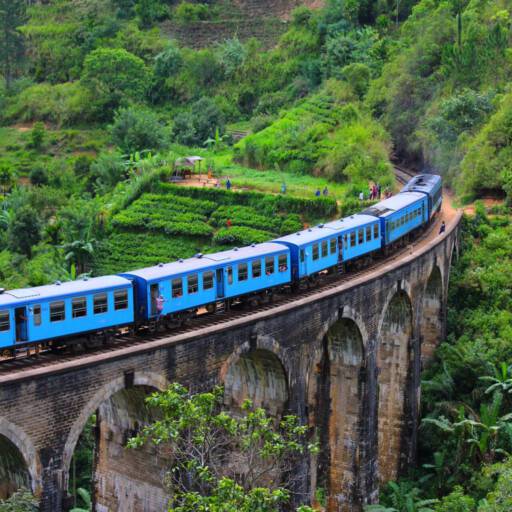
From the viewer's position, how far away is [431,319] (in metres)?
40.3

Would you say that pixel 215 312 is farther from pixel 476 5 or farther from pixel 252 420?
pixel 476 5

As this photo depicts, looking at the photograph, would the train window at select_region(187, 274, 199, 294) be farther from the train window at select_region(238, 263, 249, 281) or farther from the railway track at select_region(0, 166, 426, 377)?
the train window at select_region(238, 263, 249, 281)

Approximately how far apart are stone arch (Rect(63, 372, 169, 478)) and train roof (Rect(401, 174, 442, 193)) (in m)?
25.2

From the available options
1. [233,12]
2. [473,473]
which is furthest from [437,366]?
[233,12]

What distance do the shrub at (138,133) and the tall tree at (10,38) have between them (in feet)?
78.2

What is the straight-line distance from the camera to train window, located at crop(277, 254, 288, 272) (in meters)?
29.5

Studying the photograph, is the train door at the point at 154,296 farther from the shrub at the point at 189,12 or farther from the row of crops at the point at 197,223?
the shrub at the point at 189,12

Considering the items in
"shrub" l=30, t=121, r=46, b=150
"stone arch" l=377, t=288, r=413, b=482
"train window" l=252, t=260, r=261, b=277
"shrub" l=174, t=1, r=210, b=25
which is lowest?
"stone arch" l=377, t=288, r=413, b=482

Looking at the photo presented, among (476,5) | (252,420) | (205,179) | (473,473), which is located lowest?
(473,473)

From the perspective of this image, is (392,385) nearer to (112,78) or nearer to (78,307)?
(78,307)

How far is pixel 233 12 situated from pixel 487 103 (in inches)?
1739

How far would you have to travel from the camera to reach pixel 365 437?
103 feet

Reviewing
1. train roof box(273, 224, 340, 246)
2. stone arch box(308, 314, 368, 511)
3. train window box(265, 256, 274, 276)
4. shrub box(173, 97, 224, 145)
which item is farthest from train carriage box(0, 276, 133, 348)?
shrub box(173, 97, 224, 145)

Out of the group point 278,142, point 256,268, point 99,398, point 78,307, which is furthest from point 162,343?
point 278,142
